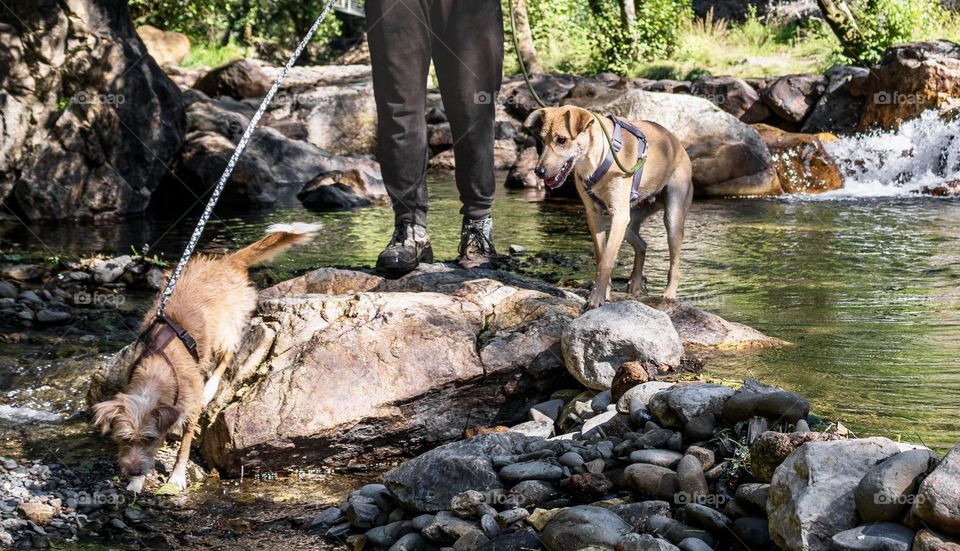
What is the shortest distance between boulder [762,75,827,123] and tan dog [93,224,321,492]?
1644cm

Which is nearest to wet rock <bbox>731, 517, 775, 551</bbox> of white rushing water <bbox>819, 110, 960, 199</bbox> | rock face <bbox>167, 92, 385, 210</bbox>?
rock face <bbox>167, 92, 385, 210</bbox>

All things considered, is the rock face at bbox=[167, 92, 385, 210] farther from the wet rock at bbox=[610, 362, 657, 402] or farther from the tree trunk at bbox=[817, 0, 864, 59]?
the tree trunk at bbox=[817, 0, 864, 59]

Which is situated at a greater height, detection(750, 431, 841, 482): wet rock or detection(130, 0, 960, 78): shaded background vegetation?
detection(130, 0, 960, 78): shaded background vegetation

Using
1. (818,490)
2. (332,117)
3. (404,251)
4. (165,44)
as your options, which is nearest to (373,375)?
(404,251)

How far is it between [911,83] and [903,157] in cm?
246

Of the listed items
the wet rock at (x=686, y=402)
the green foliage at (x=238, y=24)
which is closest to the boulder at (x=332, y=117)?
the green foliage at (x=238, y=24)

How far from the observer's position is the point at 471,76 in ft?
22.1

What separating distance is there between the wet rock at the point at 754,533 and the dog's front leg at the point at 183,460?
2857 mm

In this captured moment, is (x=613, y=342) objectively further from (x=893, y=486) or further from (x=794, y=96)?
(x=794, y=96)

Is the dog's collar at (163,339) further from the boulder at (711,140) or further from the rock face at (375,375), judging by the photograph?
the boulder at (711,140)

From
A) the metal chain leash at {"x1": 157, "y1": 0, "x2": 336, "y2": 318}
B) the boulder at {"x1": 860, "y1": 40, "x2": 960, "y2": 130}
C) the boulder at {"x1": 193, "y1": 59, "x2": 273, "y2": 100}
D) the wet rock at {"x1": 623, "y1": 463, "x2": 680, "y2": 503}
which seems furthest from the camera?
the boulder at {"x1": 193, "y1": 59, "x2": 273, "y2": 100}

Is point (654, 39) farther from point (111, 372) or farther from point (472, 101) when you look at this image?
point (111, 372)

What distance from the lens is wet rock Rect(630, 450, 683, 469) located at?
4.20 m

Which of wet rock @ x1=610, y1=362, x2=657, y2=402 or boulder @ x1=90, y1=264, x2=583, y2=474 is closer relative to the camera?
wet rock @ x1=610, y1=362, x2=657, y2=402
